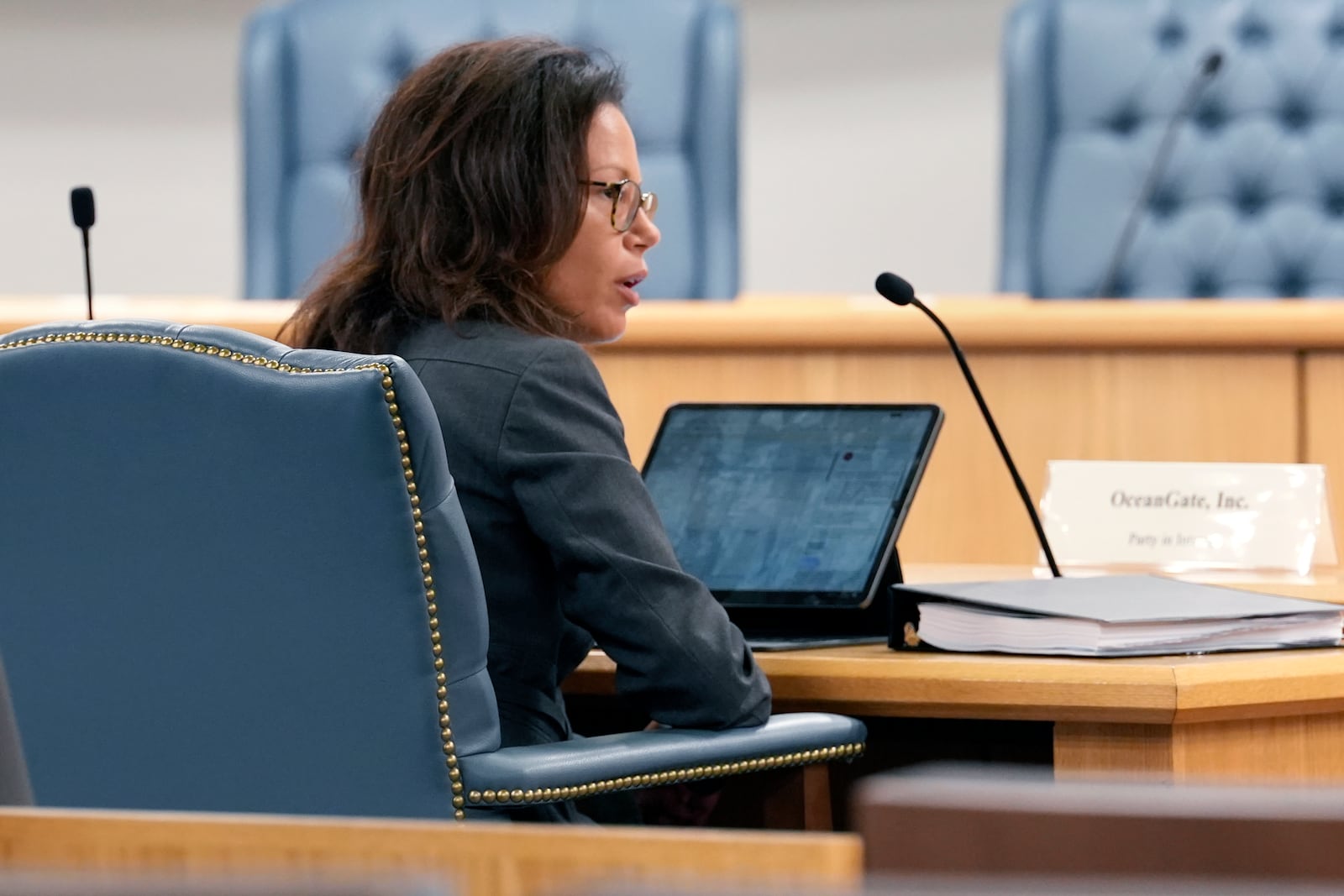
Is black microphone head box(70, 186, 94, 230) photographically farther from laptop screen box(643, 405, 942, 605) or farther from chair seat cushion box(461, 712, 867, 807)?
chair seat cushion box(461, 712, 867, 807)

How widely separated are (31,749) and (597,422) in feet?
1.46

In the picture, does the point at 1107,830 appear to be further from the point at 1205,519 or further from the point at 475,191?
the point at 1205,519

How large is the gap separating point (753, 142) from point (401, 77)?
1880mm

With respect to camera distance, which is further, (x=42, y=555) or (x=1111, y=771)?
(x=1111, y=771)

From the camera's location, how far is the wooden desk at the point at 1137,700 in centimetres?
131

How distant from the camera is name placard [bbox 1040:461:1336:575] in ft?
5.93

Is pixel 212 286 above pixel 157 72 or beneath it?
beneath

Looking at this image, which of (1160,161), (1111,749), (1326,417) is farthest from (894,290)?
(1160,161)

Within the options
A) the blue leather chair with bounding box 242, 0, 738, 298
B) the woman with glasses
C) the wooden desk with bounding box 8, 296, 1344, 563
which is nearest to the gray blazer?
the woman with glasses

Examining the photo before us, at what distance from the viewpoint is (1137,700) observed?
1.30 meters

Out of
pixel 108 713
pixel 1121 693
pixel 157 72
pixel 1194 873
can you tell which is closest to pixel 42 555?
pixel 108 713

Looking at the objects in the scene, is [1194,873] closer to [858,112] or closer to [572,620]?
[572,620]

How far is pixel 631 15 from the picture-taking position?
3.37m

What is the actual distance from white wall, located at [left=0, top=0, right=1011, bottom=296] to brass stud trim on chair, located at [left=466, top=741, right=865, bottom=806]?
3.63 m
